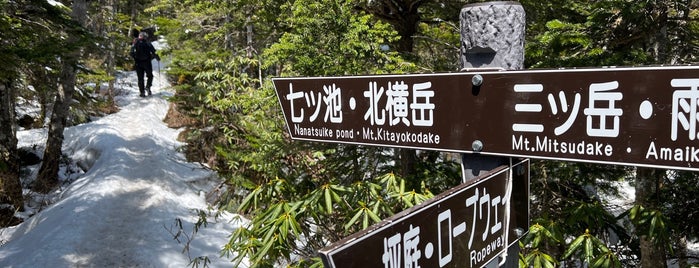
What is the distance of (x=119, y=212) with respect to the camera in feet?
27.0

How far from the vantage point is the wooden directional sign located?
1525 mm

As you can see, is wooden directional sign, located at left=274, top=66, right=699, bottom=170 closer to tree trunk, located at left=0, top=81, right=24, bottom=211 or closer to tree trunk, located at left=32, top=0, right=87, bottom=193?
tree trunk, located at left=0, top=81, right=24, bottom=211

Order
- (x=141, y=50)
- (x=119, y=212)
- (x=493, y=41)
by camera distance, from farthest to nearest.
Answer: (x=141, y=50) < (x=119, y=212) < (x=493, y=41)

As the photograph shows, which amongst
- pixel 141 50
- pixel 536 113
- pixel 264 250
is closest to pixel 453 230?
pixel 536 113

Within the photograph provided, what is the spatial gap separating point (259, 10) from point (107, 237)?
4.35m

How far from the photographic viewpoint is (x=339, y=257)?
1164 millimetres

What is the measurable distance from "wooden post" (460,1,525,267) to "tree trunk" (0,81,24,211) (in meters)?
9.56

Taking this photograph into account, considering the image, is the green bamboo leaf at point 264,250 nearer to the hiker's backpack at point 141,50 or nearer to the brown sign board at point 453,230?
the brown sign board at point 453,230

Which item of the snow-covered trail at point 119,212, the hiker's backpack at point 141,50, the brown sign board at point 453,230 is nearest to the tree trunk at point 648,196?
the brown sign board at point 453,230

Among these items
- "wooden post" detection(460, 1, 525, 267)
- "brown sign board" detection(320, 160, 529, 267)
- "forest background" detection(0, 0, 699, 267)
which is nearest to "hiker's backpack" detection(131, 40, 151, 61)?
"forest background" detection(0, 0, 699, 267)

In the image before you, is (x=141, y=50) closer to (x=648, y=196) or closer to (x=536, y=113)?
(x=648, y=196)

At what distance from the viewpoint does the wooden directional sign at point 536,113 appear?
153cm

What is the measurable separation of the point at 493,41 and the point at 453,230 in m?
0.84

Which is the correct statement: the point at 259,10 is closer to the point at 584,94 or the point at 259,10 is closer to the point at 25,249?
the point at 25,249
